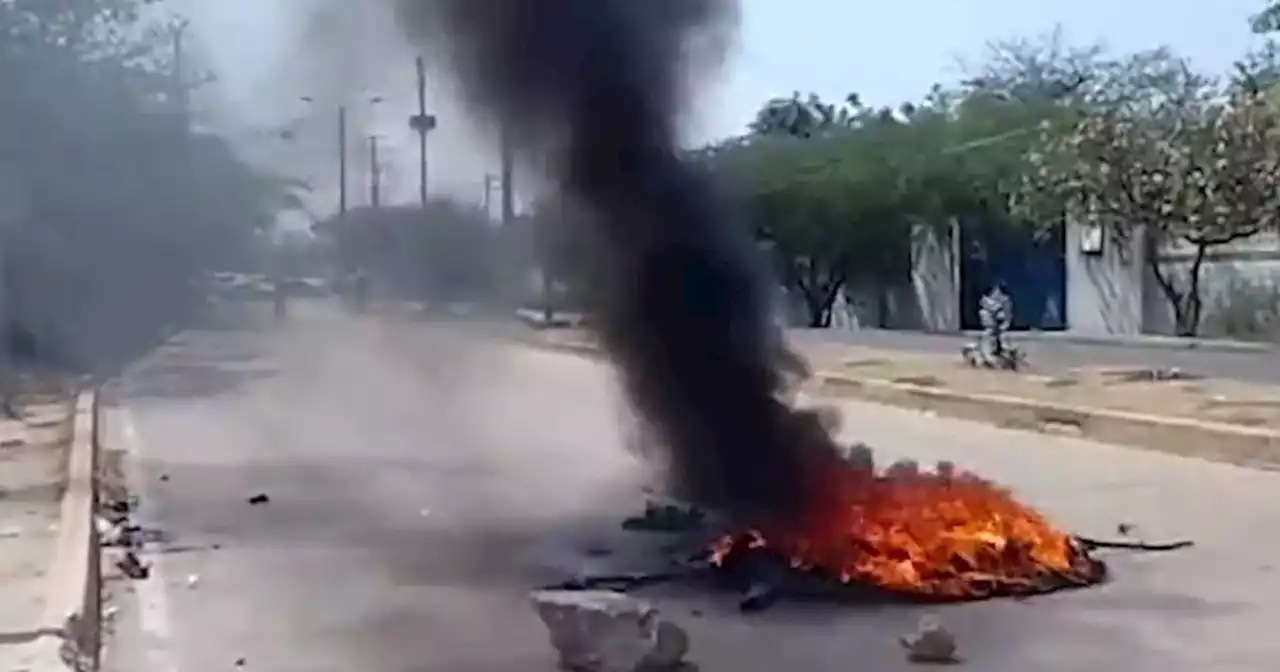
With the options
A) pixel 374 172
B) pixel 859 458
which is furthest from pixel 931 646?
pixel 374 172

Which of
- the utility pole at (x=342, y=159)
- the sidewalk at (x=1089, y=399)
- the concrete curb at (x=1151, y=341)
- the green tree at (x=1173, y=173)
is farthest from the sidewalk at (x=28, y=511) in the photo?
the green tree at (x=1173, y=173)

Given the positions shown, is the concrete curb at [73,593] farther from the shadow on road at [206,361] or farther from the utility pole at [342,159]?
the shadow on road at [206,361]

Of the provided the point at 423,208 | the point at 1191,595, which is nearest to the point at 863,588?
the point at 1191,595

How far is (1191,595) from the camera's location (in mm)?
8305

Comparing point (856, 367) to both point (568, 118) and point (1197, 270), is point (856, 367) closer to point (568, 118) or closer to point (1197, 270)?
point (1197, 270)

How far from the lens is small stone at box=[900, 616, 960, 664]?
6.94 meters

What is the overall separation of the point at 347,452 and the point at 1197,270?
1926 centimetres

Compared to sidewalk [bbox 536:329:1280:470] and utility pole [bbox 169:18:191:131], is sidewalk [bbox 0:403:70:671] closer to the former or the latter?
utility pole [bbox 169:18:191:131]

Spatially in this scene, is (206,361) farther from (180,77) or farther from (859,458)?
(859,458)

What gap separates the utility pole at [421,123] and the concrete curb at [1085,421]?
121cm

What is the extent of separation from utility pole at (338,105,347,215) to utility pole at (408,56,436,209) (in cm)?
37

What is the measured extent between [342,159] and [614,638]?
13.3 feet

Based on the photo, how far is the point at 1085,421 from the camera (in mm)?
16797

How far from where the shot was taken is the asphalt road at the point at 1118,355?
22.8m
